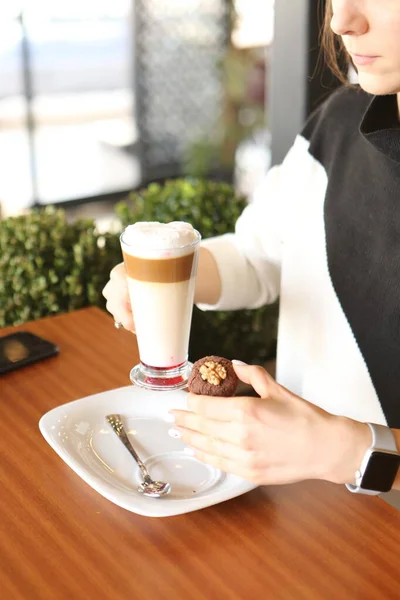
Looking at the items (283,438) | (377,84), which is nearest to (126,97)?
(377,84)

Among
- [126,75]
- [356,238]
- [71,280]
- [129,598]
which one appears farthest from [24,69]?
[129,598]

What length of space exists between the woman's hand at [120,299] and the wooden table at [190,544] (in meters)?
0.29

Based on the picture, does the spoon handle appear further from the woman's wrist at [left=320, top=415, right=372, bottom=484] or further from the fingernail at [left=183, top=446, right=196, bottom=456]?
the woman's wrist at [left=320, top=415, right=372, bottom=484]

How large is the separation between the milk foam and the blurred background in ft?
16.4

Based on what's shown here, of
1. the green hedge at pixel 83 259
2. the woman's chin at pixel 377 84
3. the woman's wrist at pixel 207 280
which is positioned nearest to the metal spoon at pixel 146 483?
the woman's wrist at pixel 207 280

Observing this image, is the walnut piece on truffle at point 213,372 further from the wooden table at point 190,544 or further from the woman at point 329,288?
the wooden table at point 190,544

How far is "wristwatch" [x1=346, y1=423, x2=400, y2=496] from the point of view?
38.5 inches

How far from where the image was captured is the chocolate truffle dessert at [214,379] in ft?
3.47

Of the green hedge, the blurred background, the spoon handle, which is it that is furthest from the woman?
the blurred background

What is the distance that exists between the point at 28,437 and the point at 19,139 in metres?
5.17

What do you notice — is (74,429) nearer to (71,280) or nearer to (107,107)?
(71,280)

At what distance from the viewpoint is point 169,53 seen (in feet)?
21.4

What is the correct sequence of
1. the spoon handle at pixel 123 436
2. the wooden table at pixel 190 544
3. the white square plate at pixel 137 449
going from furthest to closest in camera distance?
the spoon handle at pixel 123 436, the white square plate at pixel 137 449, the wooden table at pixel 190 544

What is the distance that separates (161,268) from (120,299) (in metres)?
0.26
